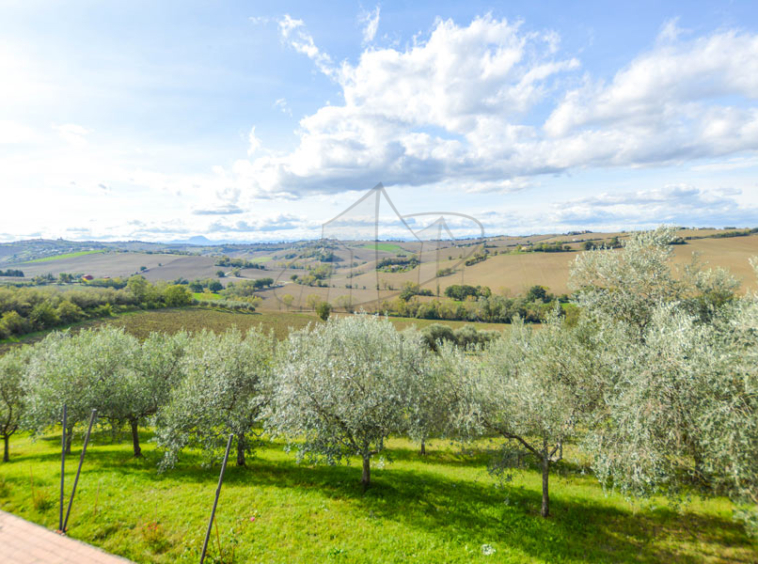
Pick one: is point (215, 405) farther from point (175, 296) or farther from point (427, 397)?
point (175, 296)

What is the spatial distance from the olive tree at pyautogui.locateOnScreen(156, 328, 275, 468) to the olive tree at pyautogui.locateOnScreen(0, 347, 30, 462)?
14.8m

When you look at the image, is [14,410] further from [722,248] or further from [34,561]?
[722,248]

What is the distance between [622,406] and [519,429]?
170 inches

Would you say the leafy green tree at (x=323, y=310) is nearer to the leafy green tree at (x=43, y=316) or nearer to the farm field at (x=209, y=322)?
the farm field at (x=209, y=322)

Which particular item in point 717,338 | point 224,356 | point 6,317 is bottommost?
point 6,317

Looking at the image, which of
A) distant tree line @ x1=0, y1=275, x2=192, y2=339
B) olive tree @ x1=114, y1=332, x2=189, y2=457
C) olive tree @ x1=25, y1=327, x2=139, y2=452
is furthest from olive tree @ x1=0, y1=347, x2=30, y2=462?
distant tree line @ x1=0, y1=275, x2=192, y2=339

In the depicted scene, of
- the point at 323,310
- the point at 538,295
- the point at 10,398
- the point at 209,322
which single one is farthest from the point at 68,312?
the point at 538,295

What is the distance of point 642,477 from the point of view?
33.9 ft

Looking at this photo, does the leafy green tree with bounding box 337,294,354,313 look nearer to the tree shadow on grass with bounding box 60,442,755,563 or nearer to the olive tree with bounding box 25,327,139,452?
the olive tree with bounding box 25,327,139,452

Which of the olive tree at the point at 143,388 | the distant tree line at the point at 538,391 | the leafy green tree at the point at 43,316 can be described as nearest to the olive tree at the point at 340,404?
the distant tree line at the point at 538,391

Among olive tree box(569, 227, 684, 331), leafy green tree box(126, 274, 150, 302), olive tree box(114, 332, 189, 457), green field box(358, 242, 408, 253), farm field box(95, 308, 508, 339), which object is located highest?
green field box(358, 242, 408, 253)

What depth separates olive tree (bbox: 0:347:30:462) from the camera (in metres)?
23.6

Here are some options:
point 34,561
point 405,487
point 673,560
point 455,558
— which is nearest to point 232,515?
point 34,561

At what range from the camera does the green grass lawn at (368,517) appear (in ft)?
39.7
